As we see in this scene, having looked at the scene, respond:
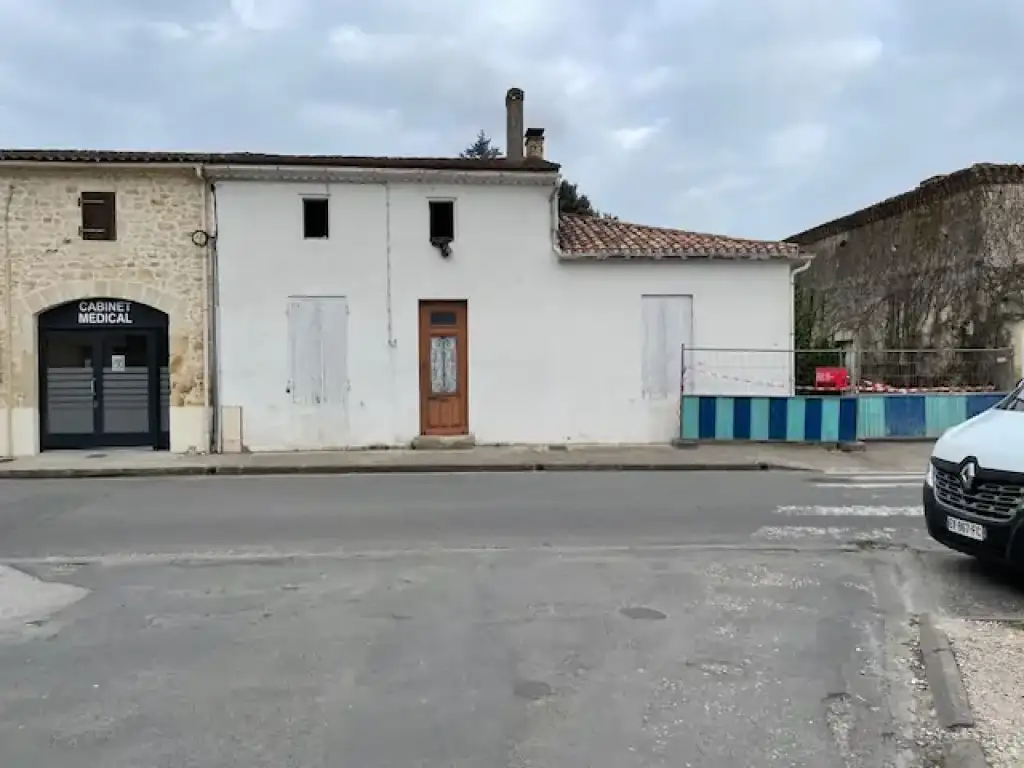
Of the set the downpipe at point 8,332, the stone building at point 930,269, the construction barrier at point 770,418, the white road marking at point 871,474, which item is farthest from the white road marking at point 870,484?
the downpipe at point 8,332

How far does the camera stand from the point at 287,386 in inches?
685

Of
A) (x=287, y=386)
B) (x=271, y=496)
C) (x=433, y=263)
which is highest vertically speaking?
(x=433, y=263)

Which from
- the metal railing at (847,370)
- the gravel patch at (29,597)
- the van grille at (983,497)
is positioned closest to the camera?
the gravel patch at (29,597)

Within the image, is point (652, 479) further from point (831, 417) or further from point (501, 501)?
point (831, 417)

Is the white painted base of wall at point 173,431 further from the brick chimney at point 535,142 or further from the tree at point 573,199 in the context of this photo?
the tree at point 573,199

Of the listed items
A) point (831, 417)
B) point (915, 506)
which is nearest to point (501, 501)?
point (915, 506)

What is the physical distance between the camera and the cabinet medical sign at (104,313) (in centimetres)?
1727

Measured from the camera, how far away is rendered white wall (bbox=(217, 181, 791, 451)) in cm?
1733

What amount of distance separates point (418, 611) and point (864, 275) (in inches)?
900

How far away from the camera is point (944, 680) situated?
4691 millimetres

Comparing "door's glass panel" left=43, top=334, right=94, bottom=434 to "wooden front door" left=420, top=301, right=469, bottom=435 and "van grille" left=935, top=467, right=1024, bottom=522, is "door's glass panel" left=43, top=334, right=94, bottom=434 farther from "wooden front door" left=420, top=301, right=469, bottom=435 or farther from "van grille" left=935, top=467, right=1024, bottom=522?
"van grille" left=935, top=467, right=1024, bottom=522

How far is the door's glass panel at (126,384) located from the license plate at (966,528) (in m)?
15.0

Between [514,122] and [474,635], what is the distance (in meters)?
15.9

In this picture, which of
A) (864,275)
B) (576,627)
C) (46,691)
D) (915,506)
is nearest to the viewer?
(46,691)
